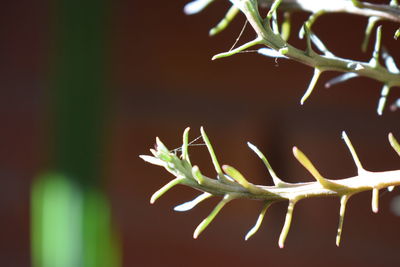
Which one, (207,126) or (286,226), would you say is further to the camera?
(207,126)

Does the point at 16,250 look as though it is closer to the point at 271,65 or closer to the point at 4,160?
the point at 4,160

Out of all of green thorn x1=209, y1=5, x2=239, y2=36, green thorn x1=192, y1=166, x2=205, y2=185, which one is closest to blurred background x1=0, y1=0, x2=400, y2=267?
green thorn x1=209, y1=5, x2=239, y2=36

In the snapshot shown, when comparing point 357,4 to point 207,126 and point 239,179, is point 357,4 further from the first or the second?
point 207,126

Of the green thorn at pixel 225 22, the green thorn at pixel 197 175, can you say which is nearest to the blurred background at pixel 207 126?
the green thorn at pixel 225 22

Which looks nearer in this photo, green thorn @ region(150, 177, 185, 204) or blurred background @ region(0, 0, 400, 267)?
green thorn @ region(150, 177, 185, 204)

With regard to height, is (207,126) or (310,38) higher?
(310,38)

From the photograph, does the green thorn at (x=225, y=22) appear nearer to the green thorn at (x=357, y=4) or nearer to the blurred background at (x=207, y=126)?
the green thorn at (x=357, y=4)

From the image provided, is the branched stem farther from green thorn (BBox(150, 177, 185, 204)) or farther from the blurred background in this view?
the blurred background

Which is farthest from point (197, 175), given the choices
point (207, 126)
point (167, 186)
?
point (207, 126)
